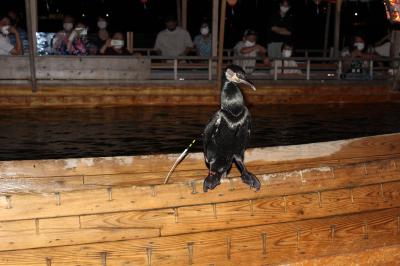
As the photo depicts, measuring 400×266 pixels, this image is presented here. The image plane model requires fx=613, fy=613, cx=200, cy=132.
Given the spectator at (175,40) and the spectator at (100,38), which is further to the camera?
the spectator at (175,40)

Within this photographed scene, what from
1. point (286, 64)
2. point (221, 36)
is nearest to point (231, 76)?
point (221, 36)

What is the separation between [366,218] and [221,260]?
1.76 meters

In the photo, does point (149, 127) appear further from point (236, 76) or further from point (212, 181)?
point (236, 76)

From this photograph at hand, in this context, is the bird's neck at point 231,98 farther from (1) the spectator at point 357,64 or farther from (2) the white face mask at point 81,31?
(1) the spectator at point 357,64

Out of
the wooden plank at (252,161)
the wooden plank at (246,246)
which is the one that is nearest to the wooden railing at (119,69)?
the wooden plank at (252,161)

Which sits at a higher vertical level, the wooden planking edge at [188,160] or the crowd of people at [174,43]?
the crowd of people at [174,43]

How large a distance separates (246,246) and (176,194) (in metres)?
0.80

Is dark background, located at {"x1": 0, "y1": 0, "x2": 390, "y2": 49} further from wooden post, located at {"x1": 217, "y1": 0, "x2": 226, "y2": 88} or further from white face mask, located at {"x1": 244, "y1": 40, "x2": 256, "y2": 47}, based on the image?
wooden post, located at {"x1": 217, "y1": 0, "x2": 226, "y2": 88}

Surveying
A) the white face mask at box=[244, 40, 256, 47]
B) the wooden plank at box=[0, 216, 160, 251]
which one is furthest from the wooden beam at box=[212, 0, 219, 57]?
the wooden plank at box=[0, 216, 160, 251]

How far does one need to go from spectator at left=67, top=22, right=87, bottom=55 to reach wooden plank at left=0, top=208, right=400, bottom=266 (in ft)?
36.1

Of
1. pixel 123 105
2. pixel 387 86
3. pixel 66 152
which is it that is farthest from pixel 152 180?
pixel 387 86

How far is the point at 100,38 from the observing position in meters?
16.8

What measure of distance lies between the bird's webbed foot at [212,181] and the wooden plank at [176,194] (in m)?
0.05

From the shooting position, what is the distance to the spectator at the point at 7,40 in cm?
1519
